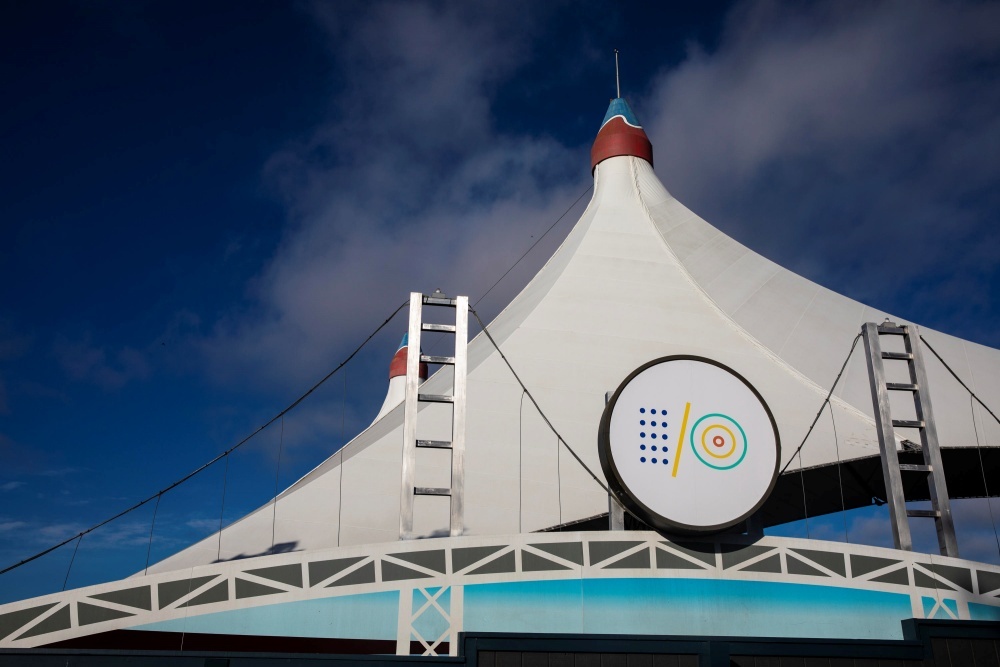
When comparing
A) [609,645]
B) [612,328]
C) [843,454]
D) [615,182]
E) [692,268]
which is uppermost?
[615,182]

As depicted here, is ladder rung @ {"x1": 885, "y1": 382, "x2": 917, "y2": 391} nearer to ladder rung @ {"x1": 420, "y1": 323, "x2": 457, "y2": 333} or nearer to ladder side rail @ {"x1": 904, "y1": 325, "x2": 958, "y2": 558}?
ladder side rail @ {"x1": 904, "y1": 325, "x2": 958, "y2": 558}

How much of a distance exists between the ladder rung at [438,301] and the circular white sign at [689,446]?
10.2 feet

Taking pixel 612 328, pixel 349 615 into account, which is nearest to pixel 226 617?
pixel 349 615

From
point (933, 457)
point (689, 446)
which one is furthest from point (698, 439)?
point (933, 457)

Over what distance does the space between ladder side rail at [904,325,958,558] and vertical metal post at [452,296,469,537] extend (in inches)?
262

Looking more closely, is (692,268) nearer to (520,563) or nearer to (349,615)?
(520,563)

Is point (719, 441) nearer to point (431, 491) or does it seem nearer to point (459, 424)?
point (459, 424)

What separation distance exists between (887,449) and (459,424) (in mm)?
6090

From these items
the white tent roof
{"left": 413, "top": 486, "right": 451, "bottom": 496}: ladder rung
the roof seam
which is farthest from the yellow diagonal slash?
the roof seam

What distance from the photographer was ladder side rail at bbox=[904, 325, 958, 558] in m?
11.9

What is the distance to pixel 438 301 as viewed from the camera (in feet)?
41.1

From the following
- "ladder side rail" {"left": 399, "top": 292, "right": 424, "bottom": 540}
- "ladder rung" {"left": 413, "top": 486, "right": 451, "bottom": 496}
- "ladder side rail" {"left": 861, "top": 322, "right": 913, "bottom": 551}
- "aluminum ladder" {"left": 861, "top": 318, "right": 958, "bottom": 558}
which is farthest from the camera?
"aluminum ladder" {"left": 861, "top": 318, "right": 958, "bottom": 558}

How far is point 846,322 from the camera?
19.6 m

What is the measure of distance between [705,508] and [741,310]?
9.36 meters
